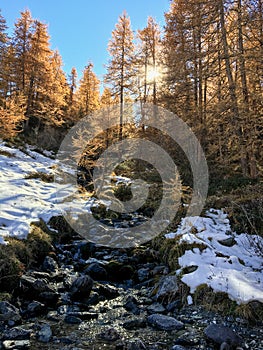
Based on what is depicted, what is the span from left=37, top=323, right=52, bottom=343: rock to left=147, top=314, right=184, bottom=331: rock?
1.51 metres

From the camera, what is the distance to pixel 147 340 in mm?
3918

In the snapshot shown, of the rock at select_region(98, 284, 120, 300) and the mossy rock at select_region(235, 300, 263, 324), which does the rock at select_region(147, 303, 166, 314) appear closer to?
the rock at select_region(98, 284, 120, 300)

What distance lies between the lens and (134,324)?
437 cm

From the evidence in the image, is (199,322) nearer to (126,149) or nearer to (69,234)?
(69,234)

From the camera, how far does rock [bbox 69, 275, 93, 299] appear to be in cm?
543

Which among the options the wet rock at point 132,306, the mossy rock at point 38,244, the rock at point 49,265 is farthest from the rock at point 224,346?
the mossy rock at point 38,244

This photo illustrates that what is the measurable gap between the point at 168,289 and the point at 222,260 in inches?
54.2

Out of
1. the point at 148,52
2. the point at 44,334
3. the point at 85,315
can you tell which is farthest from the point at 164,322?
the point at 148,52

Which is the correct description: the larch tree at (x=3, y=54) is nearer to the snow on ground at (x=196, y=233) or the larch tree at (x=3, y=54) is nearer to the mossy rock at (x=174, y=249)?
the snow on ground at (x=196, y=233)

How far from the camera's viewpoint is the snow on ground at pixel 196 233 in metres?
5.08

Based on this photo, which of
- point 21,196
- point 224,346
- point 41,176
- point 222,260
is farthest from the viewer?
point 41,176

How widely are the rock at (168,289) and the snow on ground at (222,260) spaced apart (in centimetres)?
21

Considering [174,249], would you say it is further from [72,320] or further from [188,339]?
[72,320]

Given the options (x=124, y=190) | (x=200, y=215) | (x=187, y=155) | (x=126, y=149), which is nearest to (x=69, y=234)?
(x=200, y=215)
